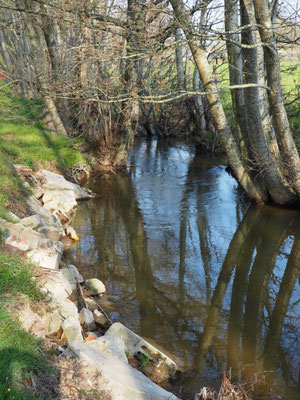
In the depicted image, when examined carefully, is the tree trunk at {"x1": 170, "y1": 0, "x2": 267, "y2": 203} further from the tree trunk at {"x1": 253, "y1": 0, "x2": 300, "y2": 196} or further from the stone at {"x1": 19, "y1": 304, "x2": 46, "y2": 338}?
the stone at {"x1": 19, "y1": 304, "x2": 46, "y2": 338}

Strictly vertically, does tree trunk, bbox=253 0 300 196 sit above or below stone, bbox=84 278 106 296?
above

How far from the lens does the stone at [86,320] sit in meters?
4.82

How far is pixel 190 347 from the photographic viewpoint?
198 inches

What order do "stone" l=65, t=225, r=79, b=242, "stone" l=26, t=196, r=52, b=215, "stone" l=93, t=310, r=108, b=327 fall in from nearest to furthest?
"stone" l=93, t=310, r=108, b=327 < "stone" l=26, t=196, r=52, b=215 < "stone" l=65, t=225, r=79, b=242

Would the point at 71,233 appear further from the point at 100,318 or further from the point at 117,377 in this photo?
the point at 117,377

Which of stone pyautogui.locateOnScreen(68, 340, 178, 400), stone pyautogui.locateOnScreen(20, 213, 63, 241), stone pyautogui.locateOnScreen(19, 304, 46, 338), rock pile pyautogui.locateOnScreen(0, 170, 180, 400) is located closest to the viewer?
stone pyautogui.locateOnScreen(68, 340, 178, 400)

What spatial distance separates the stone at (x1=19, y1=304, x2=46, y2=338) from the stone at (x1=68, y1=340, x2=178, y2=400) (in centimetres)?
34

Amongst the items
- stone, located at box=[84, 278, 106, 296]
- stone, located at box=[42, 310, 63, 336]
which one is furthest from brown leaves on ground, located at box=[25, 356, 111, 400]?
stone, located at box=[84, 278, 106, 296]

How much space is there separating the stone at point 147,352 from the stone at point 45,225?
2.61 meters

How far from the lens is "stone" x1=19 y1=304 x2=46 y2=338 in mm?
3717

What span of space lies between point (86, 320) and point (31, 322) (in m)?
1.13

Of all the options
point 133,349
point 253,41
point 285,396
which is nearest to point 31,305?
point 133,349

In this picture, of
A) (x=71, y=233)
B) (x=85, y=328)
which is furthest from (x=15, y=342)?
(x=71, y=233)

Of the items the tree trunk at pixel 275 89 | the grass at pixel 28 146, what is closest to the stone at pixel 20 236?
the grass at pixel 28 146
